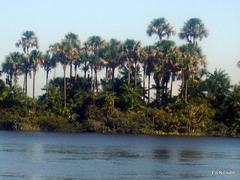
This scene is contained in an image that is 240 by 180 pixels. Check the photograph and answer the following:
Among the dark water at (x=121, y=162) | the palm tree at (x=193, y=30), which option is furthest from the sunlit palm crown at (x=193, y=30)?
the dark water at (x=121, y=162)

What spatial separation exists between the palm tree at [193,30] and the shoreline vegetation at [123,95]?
7931 mm

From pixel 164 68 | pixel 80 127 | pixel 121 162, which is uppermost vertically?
pixel 164 68

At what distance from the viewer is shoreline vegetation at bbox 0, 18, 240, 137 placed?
116062 mm

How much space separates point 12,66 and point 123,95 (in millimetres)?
21580

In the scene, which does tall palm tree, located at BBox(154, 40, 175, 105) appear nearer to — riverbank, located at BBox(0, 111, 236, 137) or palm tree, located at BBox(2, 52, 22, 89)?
riverbank, located at BBox(0, 111, 236, 137)

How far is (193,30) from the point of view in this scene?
13588cm

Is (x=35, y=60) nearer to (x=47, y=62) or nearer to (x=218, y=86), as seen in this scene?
(x=47, y=62)

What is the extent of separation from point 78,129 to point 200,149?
140ft

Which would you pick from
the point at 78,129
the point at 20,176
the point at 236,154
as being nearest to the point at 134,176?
the point at 20,176

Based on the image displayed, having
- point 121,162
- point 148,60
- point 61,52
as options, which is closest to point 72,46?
point 61,52

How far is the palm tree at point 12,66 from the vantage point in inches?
5054

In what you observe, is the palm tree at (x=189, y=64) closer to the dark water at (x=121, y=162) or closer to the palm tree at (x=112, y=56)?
the palm tree at (x=112, y=56)

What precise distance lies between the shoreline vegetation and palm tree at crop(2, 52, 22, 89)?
17 cm

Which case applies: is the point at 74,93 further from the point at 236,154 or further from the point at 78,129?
the point at 236,154
